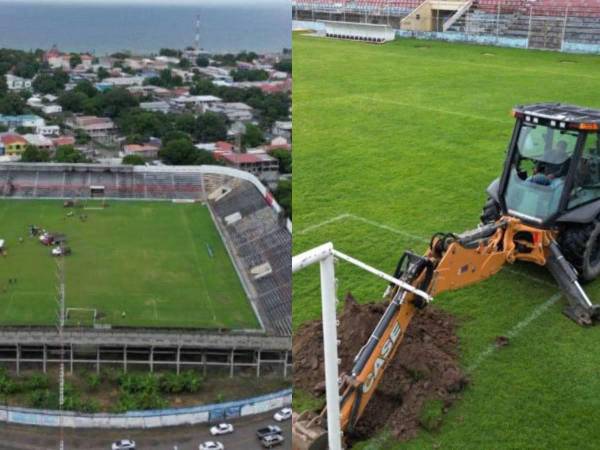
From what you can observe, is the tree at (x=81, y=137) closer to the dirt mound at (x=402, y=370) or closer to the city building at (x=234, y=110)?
the city building at (x=234, y=110)

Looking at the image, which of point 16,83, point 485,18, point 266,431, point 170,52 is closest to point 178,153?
point 16,83

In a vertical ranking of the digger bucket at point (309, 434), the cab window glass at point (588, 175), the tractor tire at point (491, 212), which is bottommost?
the digger bucket at point (309, 434)

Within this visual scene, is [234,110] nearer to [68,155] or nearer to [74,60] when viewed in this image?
[68,155]

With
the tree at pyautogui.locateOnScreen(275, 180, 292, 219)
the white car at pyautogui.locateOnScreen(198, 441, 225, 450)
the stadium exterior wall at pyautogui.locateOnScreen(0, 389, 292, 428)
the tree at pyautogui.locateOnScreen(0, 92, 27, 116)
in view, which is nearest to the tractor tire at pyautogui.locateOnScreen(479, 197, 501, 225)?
the tree at pyautogui.locateOnScreen(275, 180, 292, 219)

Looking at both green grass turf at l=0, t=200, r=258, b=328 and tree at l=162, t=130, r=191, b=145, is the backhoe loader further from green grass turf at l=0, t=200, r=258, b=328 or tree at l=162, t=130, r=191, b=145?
tree at l=162, t=130, r=191, b=145

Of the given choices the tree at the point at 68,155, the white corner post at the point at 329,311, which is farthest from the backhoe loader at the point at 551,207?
the tree at the point at 68,155

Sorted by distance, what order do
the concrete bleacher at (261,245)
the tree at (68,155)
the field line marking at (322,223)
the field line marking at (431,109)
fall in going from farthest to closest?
1. the tree at (68,155)
2. the concrete bleacher at (261,245)
3. the field line marking at (431,109)
4. the field line marking at (322,223)
